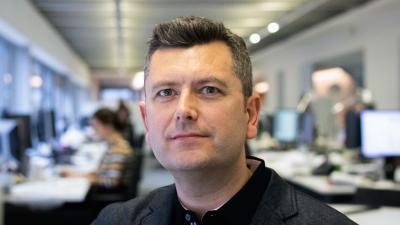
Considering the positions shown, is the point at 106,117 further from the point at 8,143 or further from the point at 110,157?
the point at 8,143

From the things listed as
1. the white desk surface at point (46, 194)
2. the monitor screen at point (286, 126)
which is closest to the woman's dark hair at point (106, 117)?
the white desk surface at point (46, 194)

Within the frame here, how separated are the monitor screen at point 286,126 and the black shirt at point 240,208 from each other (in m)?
4.74

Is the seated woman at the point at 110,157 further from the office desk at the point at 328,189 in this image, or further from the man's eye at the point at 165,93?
the man's eye at the point at 165,93

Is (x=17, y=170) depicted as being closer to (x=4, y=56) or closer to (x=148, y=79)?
(x=148, y=79)

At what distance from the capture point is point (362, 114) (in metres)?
3.34

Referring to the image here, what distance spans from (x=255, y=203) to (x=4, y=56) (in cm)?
667

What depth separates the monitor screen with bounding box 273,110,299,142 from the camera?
5.80 meters

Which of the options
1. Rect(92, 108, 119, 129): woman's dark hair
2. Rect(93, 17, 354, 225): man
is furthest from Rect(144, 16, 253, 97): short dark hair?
Rect(92, 108, 119, 129): woman's dark hair

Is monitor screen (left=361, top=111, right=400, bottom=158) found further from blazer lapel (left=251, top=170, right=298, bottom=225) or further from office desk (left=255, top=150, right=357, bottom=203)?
Answer: blazer lapel (left=251, top=170, right=298, bottom=225)

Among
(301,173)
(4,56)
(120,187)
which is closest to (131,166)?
(120,187)

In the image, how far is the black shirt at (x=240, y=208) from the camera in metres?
1.08

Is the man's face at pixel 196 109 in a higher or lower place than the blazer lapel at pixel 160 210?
higher

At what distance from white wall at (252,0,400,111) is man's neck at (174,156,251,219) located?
16.4ft

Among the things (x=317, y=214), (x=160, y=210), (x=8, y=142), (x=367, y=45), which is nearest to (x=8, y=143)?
(x=8, y=142)
